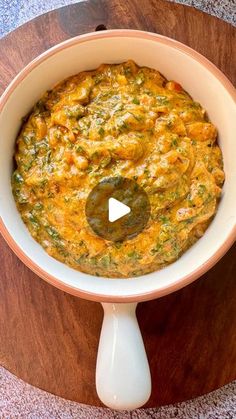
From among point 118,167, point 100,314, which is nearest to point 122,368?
point 100,314

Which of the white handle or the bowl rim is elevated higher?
the bowl rim

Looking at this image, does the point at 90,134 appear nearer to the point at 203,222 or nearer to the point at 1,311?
the point at 203,222

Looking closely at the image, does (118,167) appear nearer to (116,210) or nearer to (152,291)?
(116,210)

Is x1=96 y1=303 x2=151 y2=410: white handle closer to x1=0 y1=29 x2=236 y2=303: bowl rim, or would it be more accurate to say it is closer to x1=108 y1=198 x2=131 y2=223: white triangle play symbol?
x1=0 y1=29 x2=236 y2=303: bowl rim

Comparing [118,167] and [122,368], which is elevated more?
[118,167]
